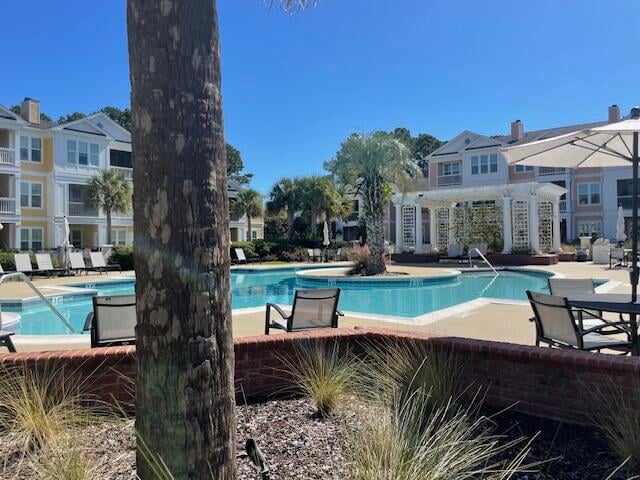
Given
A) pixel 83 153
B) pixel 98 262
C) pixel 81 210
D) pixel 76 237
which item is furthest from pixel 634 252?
pixel 76 237

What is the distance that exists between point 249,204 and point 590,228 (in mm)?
28440

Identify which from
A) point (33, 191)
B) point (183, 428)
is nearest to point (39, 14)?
point (183, 428)

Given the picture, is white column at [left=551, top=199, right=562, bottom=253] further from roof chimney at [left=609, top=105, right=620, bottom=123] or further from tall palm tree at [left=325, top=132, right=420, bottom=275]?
roof chimney at [left=609, top=105, right=620, bottom=123]

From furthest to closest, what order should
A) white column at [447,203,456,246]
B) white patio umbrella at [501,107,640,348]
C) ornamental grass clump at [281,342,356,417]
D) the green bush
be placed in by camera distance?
white column at [447,203,456,246] → the green bush → white patio umbrella at [501,107,640,348] → ornamental grass clump at [281,342,356,417]

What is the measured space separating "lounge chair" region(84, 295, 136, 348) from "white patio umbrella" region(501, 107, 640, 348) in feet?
16.6

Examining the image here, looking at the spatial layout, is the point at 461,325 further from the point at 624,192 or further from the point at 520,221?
the point at 624,192

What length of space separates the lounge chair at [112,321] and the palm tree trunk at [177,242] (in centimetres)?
329

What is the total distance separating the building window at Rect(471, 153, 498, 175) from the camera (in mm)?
37625

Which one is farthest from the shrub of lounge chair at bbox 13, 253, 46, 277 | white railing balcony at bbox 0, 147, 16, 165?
white railing balcony at bbox 0, 147, 16, 165

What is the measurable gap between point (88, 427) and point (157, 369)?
69.1 inches

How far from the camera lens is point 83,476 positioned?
206cm

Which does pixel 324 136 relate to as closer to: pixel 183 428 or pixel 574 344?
pixel 574 344

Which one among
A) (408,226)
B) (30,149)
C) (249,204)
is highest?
(30,149)

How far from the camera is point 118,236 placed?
34.5m
